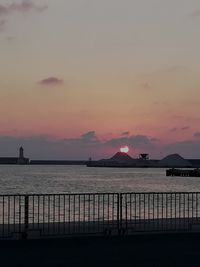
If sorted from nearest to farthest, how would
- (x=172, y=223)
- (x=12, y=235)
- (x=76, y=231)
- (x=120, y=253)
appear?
(x=120, y=253) → (x=12, y=235) → (x=76, y=231) → (x=172, y=223)

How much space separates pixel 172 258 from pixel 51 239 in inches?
161

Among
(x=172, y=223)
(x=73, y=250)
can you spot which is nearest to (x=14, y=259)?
(x=73, y=250)

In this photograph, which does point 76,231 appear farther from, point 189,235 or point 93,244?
point 189,235

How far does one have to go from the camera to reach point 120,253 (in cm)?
1399

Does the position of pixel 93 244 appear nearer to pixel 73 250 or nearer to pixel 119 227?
pixel 73 250

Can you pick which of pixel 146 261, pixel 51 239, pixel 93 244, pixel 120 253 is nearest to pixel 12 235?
pixel 51 239

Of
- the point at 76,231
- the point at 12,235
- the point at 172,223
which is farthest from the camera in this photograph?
the point at 172,223

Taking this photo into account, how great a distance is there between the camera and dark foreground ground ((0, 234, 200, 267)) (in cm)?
1277

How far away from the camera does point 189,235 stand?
56.5ft

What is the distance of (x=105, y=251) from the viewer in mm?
14219

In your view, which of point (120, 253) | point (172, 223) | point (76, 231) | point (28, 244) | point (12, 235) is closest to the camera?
point (120, 253)

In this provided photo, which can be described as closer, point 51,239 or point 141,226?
point 51,239

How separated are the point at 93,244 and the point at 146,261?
103 inches

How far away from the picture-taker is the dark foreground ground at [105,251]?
12.8 m
